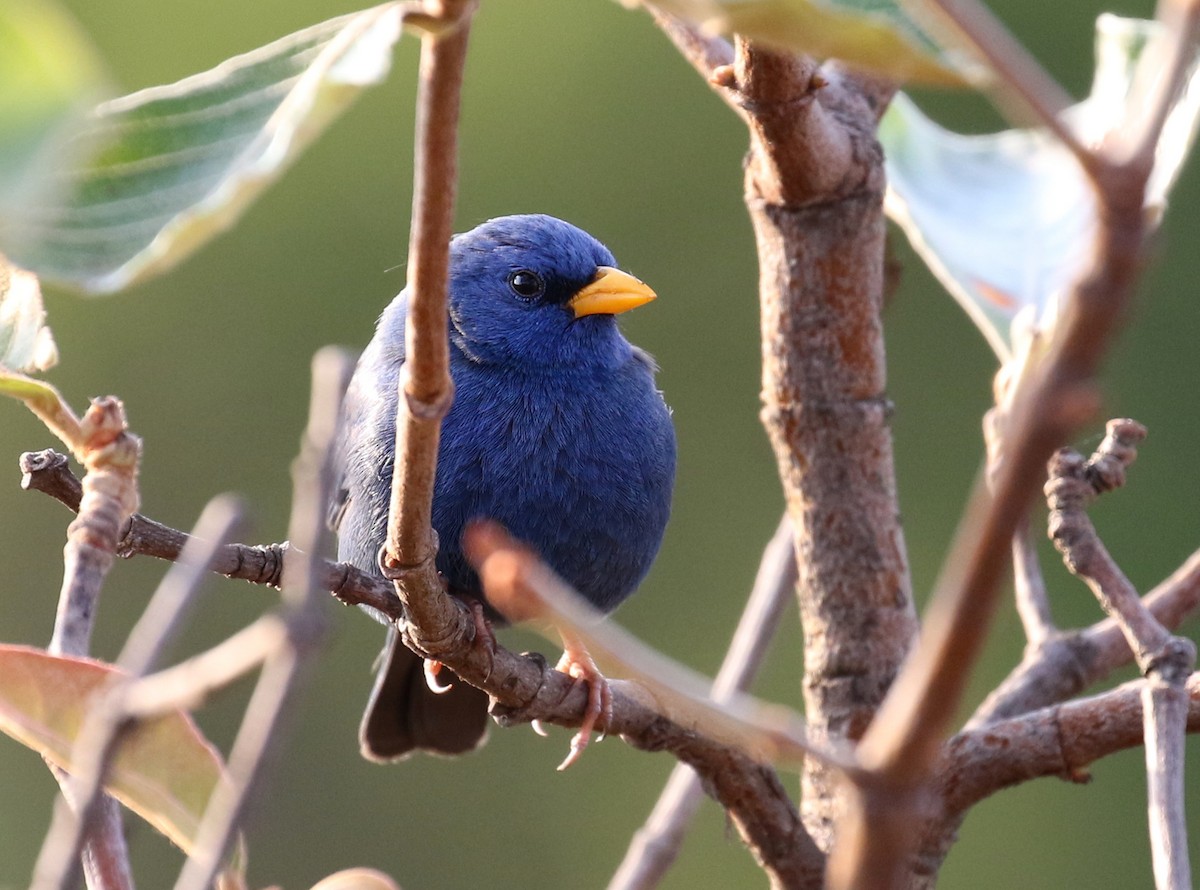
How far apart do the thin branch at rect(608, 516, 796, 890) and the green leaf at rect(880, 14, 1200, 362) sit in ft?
1.53

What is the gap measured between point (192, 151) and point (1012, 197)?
6.00ft

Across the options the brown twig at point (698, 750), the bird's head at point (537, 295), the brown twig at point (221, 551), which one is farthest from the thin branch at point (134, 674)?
the bird's head at point (537, 295)

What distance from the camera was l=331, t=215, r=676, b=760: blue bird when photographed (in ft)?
8.57

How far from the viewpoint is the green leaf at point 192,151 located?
1.03m

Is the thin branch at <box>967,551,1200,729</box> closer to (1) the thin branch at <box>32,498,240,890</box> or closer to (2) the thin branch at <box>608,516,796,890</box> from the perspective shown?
(2) the thin branch at <box>608,516,796,890</box>

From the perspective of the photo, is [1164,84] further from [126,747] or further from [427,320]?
[126,747]

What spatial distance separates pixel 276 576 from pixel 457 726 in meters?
1.53

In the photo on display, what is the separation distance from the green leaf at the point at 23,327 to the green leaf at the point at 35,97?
767 mm

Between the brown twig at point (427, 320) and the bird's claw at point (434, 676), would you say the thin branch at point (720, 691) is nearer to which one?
the bird's claw at point (434, 676)

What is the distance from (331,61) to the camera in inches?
44.6

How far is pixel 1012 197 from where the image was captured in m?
2.67

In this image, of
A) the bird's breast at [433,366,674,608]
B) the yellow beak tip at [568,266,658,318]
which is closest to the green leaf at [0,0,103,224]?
the bird's breast at [433,366,674,608]

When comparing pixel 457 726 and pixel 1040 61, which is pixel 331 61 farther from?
pixel 1040 61

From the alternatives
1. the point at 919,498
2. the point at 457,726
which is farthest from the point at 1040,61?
the point at 457,726
